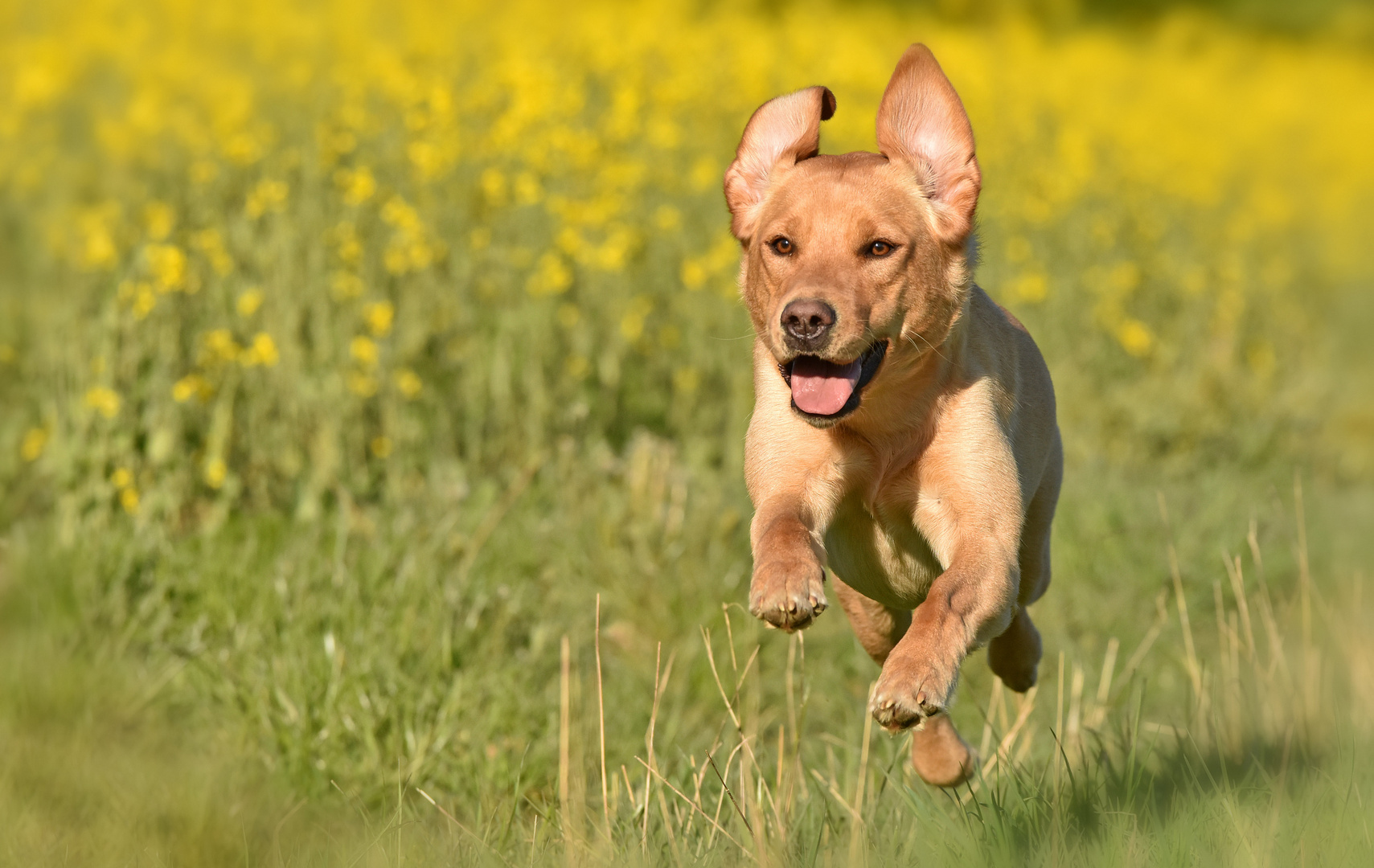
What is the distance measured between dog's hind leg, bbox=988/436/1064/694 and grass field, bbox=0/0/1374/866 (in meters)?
0.30

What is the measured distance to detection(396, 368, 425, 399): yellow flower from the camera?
596 centimetres

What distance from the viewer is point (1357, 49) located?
22203mm

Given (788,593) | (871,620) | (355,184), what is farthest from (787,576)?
(355,184)

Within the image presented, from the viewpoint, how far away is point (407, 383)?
596 cm

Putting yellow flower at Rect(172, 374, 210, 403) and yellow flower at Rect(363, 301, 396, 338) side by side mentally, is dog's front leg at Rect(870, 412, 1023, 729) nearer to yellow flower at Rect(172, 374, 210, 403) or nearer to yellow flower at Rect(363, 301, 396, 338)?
yellow flower at Rect(172, 374, 210, 403)

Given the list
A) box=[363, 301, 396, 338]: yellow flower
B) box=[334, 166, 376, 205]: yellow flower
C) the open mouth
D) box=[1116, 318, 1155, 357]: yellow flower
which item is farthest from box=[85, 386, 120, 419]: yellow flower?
box=[1116, 318, 1155, 357]: yellow flower

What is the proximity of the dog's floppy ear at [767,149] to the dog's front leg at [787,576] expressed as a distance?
828 mm

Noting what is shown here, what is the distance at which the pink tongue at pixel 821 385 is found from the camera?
2.81m

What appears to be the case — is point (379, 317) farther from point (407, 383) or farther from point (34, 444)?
point (34, 444)

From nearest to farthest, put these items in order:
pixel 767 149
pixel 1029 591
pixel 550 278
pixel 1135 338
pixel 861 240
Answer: pixel 861 240, pixel 767 149, pixel 1029 591, pixel 550 278, pixel 1135 338

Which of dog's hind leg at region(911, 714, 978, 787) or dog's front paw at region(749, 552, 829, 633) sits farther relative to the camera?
dog's hind leg at region(911, 714, 978, 787)

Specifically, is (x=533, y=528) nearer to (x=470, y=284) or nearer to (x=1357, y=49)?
(x=470, y=284)

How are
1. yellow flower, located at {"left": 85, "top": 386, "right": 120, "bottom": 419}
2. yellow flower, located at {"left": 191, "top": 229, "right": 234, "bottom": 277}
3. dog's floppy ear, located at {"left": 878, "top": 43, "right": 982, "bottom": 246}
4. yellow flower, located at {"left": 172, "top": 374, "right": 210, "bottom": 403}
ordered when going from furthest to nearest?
yellow flower, located at {"left": 191, "top": 229, "right": 234, "bottom": 277} → yellow flower, located at {"left": 172, "top": 374, "right": 210, "bottom": 403} → yellow flower, located at {"left": 85, "top": 386, "right": 120, "bottom": 419} → dog's floppy ear, located at {"left": 878, "top": 43, "right": 982, "bottom": 246}

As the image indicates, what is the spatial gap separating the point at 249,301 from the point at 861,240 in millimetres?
3289
